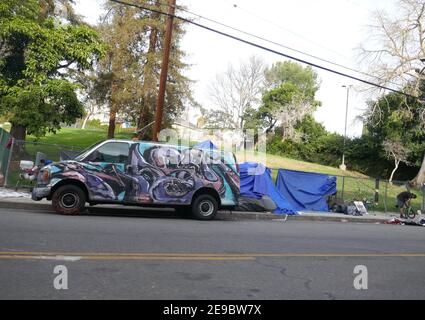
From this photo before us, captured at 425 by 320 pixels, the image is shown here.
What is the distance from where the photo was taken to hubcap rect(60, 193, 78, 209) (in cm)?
1155

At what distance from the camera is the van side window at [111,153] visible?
39.1ft

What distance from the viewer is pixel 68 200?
1159 centimetres

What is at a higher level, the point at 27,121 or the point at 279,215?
the point at 27,121

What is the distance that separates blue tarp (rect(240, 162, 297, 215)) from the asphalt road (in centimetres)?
696

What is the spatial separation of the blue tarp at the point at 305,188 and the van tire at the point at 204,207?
19.7ft

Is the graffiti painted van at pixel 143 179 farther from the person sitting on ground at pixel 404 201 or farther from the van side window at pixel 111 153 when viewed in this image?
the person sitting on ground at pixel 404 201

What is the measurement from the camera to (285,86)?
6925 cm

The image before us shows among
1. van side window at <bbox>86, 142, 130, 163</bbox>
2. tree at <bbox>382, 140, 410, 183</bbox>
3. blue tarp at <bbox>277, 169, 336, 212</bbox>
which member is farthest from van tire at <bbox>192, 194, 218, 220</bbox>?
tree at <bbox>382, 140, 410, 183</bbox>

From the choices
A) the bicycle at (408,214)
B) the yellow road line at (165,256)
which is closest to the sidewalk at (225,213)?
the bicycle at (408,214)

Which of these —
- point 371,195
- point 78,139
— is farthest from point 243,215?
point 78,139

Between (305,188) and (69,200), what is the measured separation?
11.2 metres

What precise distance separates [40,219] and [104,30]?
2530cm
